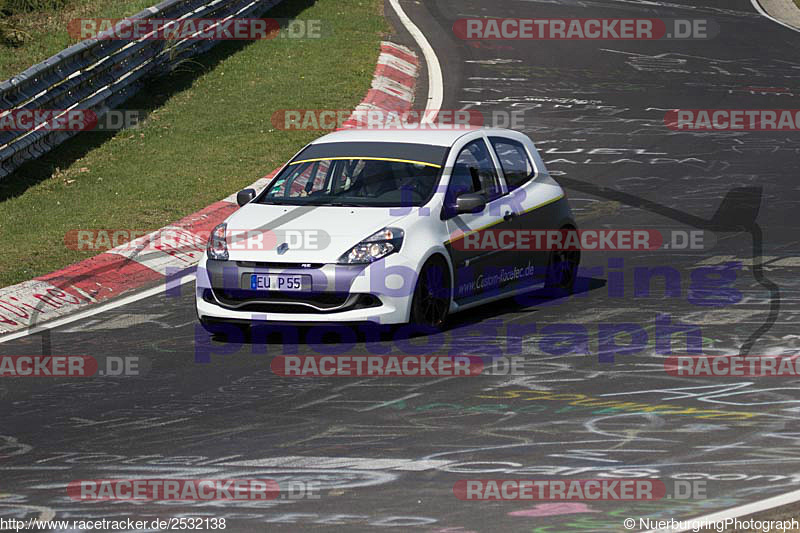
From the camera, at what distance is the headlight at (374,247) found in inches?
392

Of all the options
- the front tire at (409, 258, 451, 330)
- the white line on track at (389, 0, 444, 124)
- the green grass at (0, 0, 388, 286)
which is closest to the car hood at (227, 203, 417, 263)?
the front tire at (409, 258, 451, 330)

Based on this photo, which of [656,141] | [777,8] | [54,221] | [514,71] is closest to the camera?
[54,221]

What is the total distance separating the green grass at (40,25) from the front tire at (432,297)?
10657mm

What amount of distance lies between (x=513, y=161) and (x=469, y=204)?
4.69 feet

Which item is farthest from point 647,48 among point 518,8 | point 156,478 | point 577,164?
point 156,478

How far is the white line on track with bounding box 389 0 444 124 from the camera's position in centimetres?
1972

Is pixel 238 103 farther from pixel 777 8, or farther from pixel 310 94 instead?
pixel 777 8

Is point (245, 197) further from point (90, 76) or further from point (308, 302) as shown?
point (90, 76)

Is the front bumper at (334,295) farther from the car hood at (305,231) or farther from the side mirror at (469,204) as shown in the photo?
the side mirror at (469,204)

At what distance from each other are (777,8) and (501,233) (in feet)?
75.2

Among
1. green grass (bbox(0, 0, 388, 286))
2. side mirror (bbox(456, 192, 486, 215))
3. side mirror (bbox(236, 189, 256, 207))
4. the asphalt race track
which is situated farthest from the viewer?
green grass (bbox(0, 0, 388, 286))

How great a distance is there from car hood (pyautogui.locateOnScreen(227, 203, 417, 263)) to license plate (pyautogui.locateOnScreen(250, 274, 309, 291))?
0.38 ft

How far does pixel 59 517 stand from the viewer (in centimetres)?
636

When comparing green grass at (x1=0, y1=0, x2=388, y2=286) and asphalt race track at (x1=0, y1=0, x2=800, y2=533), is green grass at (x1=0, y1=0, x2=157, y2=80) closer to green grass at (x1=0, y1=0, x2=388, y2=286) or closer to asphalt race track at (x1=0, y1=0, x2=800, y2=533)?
green grass at (x1=0, y1=0, x2=388, y2=286)
